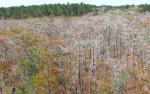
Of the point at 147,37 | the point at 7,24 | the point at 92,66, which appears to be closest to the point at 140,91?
the point at 92,66

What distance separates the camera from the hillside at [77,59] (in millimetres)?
82000

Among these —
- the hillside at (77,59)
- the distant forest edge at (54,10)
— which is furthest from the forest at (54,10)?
the hillside at (77,59)

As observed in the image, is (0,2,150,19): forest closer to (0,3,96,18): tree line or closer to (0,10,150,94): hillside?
(0,3,96,18): tree line

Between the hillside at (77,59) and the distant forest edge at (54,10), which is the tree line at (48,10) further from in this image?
the hillside at (77,59)

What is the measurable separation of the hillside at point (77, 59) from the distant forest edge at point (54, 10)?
710 inches

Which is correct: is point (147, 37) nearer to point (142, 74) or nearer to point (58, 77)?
point (142, 74)

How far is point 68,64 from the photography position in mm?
87562

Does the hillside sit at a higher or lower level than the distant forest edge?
lower

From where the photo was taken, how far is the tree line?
130 metres

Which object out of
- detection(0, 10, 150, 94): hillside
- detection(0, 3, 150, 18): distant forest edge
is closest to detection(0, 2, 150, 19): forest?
detection(0, 3, 150, 18): distant forest edge

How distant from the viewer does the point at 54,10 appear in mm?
131750

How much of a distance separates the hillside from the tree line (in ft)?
59.5

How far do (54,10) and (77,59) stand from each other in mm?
44461

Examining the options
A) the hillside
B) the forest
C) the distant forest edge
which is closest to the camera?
the hillside
